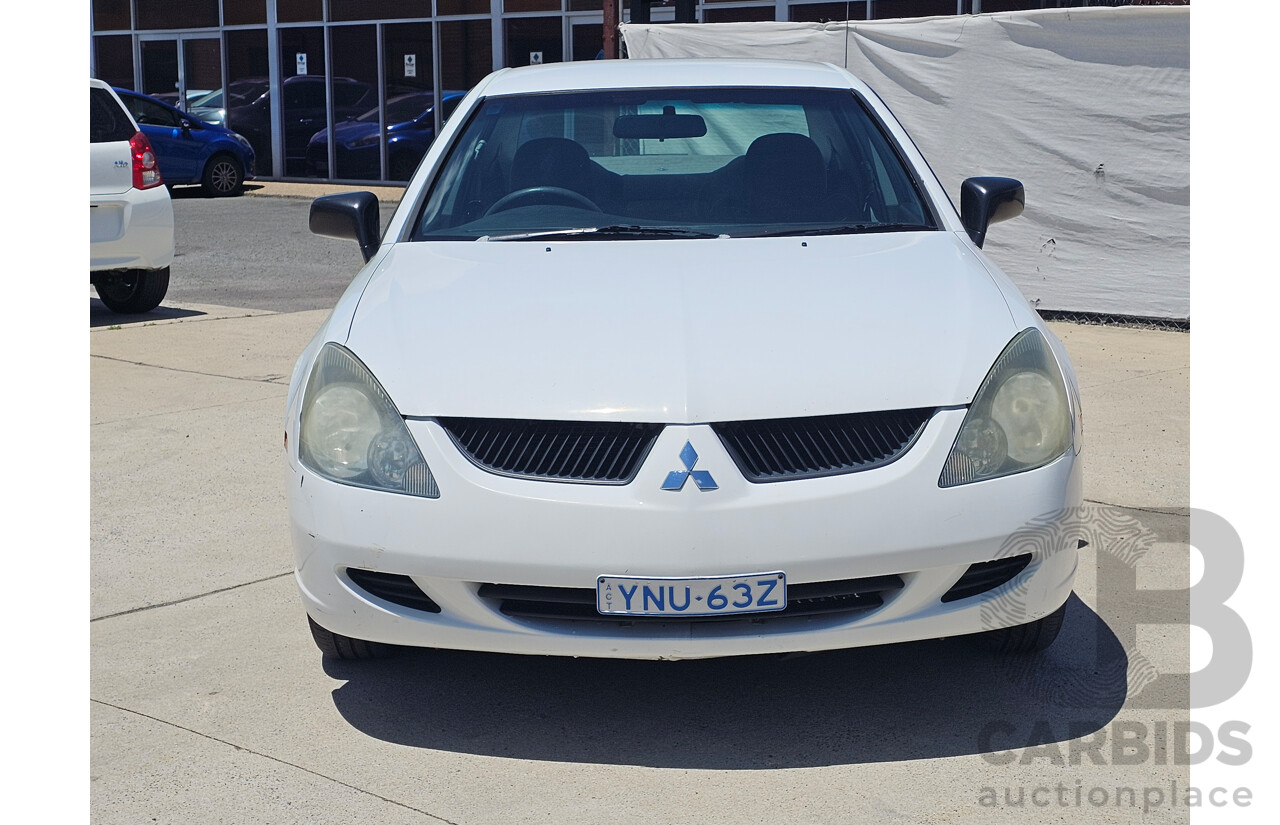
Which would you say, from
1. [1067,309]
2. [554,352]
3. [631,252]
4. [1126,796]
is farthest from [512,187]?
[1067,309]

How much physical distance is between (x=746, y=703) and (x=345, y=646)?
1.04 metres

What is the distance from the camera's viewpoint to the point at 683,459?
3.02m

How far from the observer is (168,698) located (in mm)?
3586

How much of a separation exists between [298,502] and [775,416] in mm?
1142

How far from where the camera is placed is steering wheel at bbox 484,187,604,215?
172 inches

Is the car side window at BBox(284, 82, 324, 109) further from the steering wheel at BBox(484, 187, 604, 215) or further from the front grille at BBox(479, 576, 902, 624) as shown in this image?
the front grille at BBox(479, 576, 902, 624)

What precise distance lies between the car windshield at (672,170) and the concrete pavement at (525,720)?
4.21 feet

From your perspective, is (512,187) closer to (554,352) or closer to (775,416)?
(554,352)

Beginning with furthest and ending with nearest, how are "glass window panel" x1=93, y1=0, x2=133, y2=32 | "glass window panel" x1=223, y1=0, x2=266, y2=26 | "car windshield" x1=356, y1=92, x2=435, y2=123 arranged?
1. "glass window panel" x1=93, y1=0, x2=133, y2=32
2. "glass window panel" x1=223, y1=0, x2=266, y2=26
3. "car windshield" x1=356, y1=92, x2=435, y2=123

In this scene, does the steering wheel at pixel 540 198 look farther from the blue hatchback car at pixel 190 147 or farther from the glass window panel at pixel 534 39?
the blue hatchback car at pixel 190 147

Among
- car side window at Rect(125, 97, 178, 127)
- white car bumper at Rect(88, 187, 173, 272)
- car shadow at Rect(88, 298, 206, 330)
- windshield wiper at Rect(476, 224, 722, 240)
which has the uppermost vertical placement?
car side window at Rect(125, 97, 178, 127)

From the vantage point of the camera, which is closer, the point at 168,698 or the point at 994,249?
the point at 168,698

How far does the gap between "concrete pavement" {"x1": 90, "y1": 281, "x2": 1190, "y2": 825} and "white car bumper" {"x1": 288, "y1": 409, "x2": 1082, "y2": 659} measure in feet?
0.93

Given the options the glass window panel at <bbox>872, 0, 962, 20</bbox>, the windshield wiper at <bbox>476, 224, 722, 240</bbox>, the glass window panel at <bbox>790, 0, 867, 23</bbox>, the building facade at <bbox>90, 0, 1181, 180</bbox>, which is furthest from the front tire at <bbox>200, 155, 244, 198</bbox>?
the windshield wiper at <bbox>476, 224, 722, 240</bbox>
